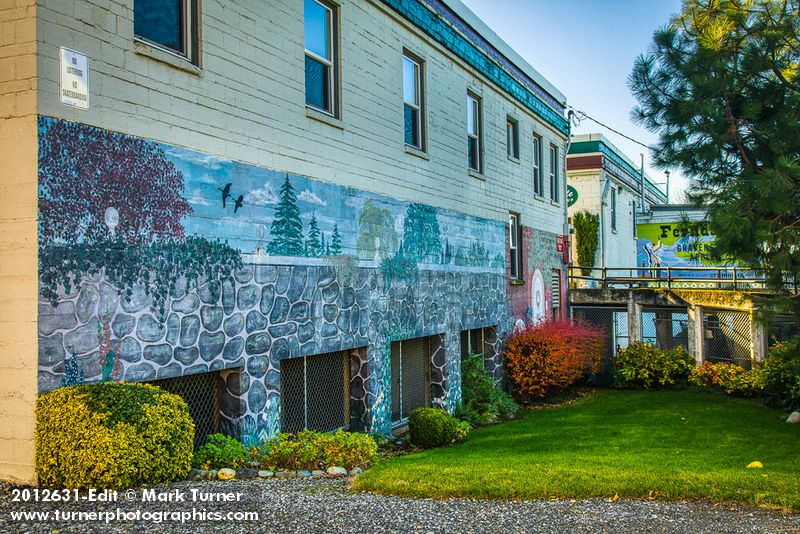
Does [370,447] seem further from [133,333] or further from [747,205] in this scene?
[747,205]

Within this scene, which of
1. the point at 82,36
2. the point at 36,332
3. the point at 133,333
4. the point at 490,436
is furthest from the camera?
the point at 490,436

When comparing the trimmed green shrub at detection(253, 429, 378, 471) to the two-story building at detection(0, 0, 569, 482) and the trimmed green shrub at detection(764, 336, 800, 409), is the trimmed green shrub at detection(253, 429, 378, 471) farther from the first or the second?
the trimmed green shrub at detection(764, 336, 800, 409)

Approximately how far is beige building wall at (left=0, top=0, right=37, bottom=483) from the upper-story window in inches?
727

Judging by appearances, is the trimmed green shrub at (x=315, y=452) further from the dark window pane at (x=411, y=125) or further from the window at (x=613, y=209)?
the window at (x=613, y=209)

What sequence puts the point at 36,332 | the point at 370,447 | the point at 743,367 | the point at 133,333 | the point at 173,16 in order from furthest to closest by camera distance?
the point at 743,367 → the point at 370,447 → the point at 173,16 → the point at 133,333 → the point at 36,332

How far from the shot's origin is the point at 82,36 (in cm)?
727

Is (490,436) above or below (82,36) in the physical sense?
below

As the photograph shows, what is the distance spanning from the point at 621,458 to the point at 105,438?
6745 mm

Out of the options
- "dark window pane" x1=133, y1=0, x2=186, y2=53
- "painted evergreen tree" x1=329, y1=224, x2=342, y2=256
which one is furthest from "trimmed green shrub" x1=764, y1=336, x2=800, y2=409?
"dark window pane" x1=133, y1=0, x2=186, y2=53

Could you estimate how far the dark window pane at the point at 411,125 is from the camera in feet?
47.2

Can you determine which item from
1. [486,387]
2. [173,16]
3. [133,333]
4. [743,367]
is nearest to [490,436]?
[486,387]

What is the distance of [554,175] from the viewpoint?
2378 centimetres

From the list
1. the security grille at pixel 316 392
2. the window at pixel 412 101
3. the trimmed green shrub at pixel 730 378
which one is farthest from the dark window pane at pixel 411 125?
the trimmed green shrub at pixel 730 378

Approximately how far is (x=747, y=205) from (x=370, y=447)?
19.4ft
